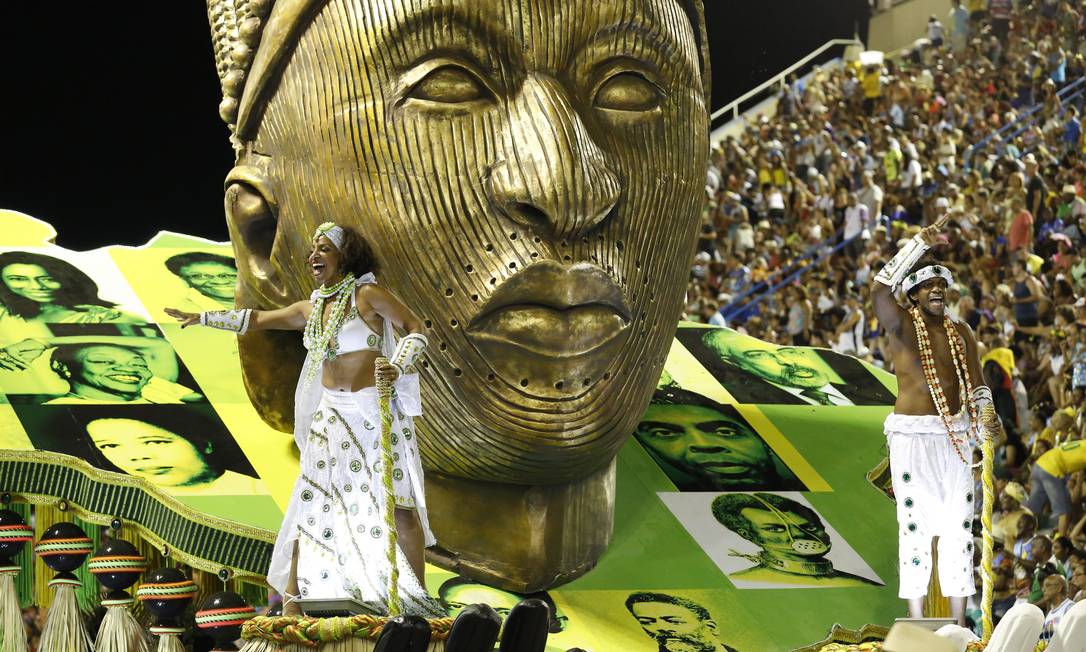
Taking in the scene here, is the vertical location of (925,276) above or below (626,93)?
below

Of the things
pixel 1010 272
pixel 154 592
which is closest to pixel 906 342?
pixel 154 592

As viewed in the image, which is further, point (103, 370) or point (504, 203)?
point (103, 370)

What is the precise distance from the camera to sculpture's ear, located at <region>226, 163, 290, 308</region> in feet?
24.1

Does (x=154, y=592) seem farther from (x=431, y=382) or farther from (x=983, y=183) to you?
(x=983, y=183)

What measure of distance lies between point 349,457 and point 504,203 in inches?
52.6

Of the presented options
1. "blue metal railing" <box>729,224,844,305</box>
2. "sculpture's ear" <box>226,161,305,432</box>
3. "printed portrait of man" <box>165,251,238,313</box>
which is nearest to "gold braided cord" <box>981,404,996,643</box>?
"sculpture's ear" <box>226,161,305,432</box>

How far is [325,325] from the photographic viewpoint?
6.10m

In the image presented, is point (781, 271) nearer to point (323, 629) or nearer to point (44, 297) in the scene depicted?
point (44, 297)

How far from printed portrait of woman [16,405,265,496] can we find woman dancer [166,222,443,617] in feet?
4.79

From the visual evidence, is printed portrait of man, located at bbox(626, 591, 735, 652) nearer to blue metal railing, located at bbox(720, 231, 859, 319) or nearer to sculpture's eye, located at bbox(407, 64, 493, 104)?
sculpture's eye, located at bbox(407, 64, 493, 104)

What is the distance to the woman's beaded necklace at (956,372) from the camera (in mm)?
7309

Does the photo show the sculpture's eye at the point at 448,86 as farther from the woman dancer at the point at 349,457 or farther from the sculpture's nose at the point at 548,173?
the woman dancer at the point at 349,457

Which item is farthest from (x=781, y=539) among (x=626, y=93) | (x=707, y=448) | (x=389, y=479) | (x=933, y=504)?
(x=389, y=479)

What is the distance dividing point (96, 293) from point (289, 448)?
218 centimetres
